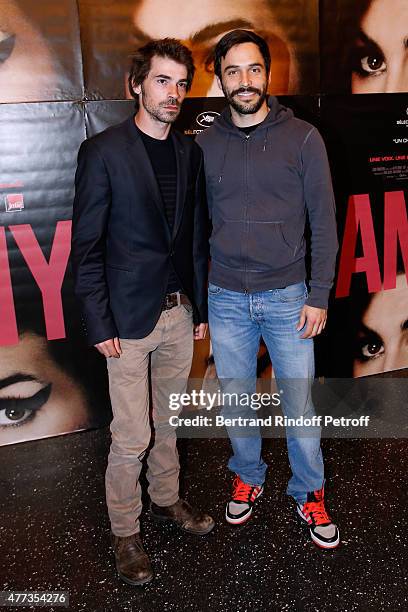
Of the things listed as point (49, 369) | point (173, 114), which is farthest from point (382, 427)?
point (173, 114)

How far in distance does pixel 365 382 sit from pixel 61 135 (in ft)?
7.82

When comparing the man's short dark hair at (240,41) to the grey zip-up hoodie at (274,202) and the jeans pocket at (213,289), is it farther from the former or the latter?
the jeans pocket at (213,289)

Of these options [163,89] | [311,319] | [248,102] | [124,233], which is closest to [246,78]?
[248,102]

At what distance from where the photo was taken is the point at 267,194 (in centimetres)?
221

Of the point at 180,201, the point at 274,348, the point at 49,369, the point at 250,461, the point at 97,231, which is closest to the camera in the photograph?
the point at 97,231

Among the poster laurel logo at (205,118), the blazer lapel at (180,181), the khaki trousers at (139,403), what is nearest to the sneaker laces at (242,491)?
the khaki trousers at (139,403)

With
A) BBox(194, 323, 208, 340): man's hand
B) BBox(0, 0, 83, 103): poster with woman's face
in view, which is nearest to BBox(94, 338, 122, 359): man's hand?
BBox(194, 323, 208, 340): man's hand

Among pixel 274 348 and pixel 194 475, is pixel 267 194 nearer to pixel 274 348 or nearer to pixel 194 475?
pixel 274 348

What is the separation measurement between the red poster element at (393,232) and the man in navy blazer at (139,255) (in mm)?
1733

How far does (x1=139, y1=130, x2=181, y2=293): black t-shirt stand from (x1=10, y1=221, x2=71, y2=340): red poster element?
1.07m

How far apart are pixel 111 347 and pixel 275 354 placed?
2.27 feet

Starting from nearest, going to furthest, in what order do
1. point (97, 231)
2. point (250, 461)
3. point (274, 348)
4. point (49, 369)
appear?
1. point (97, 231)
2. point (274, 348)
3. point (250, 461)
4. point (49, 369)

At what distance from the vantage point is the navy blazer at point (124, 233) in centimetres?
198

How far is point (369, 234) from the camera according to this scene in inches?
140
